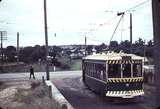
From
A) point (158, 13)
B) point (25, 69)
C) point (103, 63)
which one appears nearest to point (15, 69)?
point (25, 69)

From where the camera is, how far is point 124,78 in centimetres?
2312

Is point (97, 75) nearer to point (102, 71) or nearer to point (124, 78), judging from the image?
point (102, 71)

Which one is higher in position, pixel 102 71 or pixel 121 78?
→ pixel 102 71

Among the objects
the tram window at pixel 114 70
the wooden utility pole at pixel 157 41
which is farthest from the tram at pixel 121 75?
the wooden utility pole at pixel 157 41

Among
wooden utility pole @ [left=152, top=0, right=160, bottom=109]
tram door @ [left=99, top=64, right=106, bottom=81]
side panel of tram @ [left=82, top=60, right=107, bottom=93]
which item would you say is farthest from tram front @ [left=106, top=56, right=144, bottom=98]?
wooden utility pole @ [left=152, top=0, right=160, bottom=109]

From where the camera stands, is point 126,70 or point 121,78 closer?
point 121,78

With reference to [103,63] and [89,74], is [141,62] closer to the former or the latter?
[103,63]

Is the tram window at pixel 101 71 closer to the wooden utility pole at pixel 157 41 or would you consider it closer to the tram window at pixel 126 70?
the tram window at pixel 126 70

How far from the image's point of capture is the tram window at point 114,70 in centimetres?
2303

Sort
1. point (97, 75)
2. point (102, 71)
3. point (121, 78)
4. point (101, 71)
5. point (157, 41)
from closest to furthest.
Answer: point (157, 41) → point (121, 78) → point (102, 71) → point (101, 71) → point (97, 75)

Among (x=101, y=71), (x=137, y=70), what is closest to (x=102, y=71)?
(x=101, y=71)

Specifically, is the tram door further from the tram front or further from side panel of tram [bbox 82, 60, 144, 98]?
the tram front

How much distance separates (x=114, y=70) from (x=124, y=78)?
688 millimetres

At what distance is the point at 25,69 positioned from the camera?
83.7m
